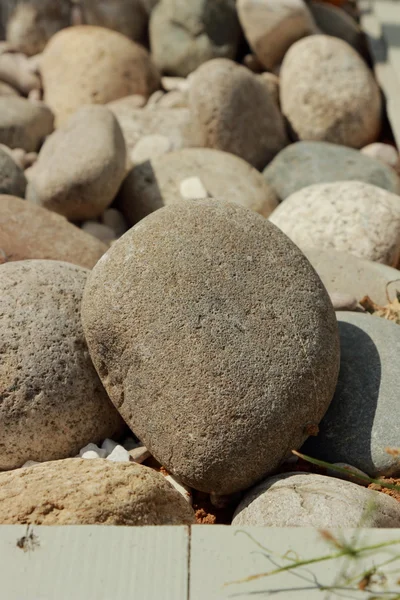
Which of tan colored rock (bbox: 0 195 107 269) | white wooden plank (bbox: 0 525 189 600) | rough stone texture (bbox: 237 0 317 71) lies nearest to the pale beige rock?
rough stone texture (bbox: 237 0 317 71)

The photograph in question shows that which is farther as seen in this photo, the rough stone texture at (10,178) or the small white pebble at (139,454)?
the rough stone texture at (10,178)

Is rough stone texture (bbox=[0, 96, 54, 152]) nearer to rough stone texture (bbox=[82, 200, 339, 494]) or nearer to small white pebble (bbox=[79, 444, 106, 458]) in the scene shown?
rough stone texture (bbox=[82, 200, 339, 494])

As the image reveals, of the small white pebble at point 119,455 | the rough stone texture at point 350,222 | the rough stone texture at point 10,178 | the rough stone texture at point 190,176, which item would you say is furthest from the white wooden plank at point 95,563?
the rough stone texture at point 190,176

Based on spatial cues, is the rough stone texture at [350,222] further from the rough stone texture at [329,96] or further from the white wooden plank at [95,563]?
the white wooden plank at [95,563]

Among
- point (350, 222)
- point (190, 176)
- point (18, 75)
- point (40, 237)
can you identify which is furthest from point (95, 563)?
point (18, 75)

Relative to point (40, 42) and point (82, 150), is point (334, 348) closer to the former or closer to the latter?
point (82, 150)

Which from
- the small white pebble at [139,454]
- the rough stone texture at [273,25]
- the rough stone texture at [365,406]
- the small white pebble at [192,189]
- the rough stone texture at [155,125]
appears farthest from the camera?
the rough stone texture at [273,25]

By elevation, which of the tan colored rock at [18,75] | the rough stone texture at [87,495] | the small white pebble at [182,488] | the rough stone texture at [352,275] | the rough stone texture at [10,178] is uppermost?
the rough stone texture at [87,495]
